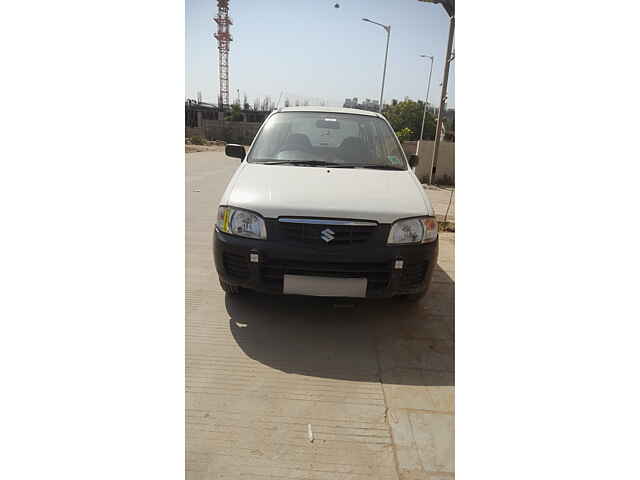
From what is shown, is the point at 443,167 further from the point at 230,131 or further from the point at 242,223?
the point at 230,131

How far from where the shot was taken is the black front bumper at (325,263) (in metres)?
2.66

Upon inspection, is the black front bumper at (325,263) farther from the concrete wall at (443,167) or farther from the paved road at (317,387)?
the concrete wall at (443,167)

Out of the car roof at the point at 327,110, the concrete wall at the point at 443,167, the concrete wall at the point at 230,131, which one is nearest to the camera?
the car roof at the point at 327,110

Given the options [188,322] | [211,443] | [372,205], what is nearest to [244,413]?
[211,443]

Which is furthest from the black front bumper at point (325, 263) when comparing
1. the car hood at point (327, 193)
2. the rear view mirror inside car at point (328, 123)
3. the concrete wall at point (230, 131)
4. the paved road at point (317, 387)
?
the concrete wall at point (230, 131)

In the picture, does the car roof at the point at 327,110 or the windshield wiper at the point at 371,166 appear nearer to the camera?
the windshield wiper at the point at 371,166

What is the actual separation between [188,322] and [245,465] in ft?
4.52

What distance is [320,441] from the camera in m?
1.96

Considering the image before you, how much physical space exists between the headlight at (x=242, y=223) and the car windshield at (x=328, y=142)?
82 centimetres

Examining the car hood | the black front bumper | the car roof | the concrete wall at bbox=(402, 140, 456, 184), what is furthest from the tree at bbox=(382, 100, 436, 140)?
the black front bumper

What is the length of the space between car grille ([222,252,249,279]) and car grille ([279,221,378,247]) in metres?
0.33

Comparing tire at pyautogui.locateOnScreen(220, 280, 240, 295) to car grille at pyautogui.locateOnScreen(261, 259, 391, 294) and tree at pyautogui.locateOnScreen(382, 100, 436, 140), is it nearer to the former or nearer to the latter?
car grille at pyautogui.locateOnScreen(261, 259, 391, 294)

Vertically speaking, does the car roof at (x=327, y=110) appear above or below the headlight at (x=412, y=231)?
above

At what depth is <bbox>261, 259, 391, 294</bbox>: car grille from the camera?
268 cm
